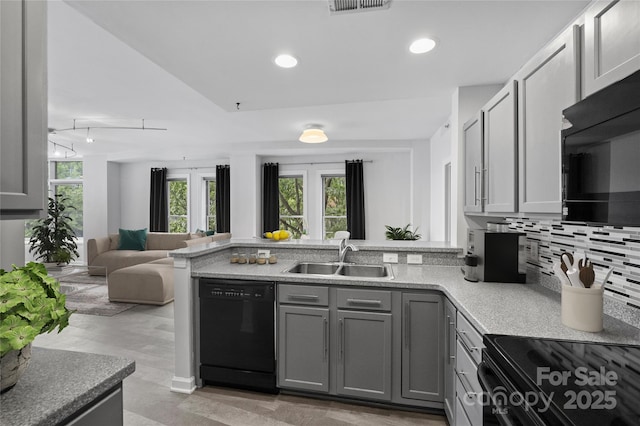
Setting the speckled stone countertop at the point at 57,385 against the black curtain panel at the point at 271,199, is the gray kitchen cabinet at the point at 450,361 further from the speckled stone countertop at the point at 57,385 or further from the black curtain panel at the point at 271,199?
the black curtain panel at the point at 271,199

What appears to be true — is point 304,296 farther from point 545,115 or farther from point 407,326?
point 545,115

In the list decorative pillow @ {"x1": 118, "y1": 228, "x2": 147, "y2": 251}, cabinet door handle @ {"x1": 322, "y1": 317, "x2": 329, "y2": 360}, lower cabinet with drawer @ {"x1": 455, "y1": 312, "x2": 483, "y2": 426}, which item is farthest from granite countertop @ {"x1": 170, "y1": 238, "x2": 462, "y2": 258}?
decorative pillow @ {"x1": 118, "y1": 228, "x2": 147, "y2": 251}

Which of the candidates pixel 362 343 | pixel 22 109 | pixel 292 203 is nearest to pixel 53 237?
pixel 292 203

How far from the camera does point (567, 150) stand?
1070mm

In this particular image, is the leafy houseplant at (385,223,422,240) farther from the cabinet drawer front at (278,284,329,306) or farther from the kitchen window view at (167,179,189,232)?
the kitchen window view at (167,179,189,232)

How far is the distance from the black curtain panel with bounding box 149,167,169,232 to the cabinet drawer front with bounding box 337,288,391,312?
21.2 feet

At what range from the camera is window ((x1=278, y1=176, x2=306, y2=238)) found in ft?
22.8

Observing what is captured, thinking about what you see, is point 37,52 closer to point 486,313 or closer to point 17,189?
point 17,189

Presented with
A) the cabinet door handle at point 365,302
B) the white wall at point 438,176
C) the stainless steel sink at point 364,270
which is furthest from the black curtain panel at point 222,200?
the cabinet door handle at point 365,302

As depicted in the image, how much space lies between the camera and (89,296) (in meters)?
4.84

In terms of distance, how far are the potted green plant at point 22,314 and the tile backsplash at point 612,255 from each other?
2070mm

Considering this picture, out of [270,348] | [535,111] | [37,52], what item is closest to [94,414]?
[37,52]

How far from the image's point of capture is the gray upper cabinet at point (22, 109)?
823 mm

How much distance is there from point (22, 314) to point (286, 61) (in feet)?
6.68
